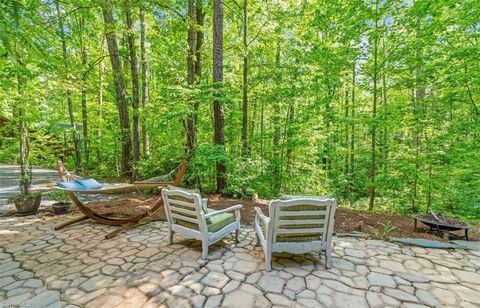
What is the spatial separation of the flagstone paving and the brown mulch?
464mm

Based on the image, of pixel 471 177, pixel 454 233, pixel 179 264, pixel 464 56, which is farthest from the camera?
pixel 471 177

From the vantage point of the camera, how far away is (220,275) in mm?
2424

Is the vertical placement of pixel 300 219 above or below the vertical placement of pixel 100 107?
below

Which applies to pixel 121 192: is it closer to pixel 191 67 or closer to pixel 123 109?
pixel 191 67

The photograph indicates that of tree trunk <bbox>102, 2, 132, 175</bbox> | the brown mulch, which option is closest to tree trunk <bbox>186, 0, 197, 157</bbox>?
the brown mulch

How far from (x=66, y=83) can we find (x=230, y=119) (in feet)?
13.9

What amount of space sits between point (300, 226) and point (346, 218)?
2.31m

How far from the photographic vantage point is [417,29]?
5.23 m

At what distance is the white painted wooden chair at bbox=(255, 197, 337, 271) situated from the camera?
2469mm

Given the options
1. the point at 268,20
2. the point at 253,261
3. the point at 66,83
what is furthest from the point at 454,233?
the point at 66,83

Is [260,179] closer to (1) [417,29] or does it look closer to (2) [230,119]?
(2) [230,119]

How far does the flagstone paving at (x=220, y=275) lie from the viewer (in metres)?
2.04

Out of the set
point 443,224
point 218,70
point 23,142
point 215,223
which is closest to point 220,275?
point 215,223

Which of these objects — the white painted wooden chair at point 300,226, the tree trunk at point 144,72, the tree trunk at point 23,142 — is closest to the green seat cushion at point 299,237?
the white painted wooden chair at point 300,226
